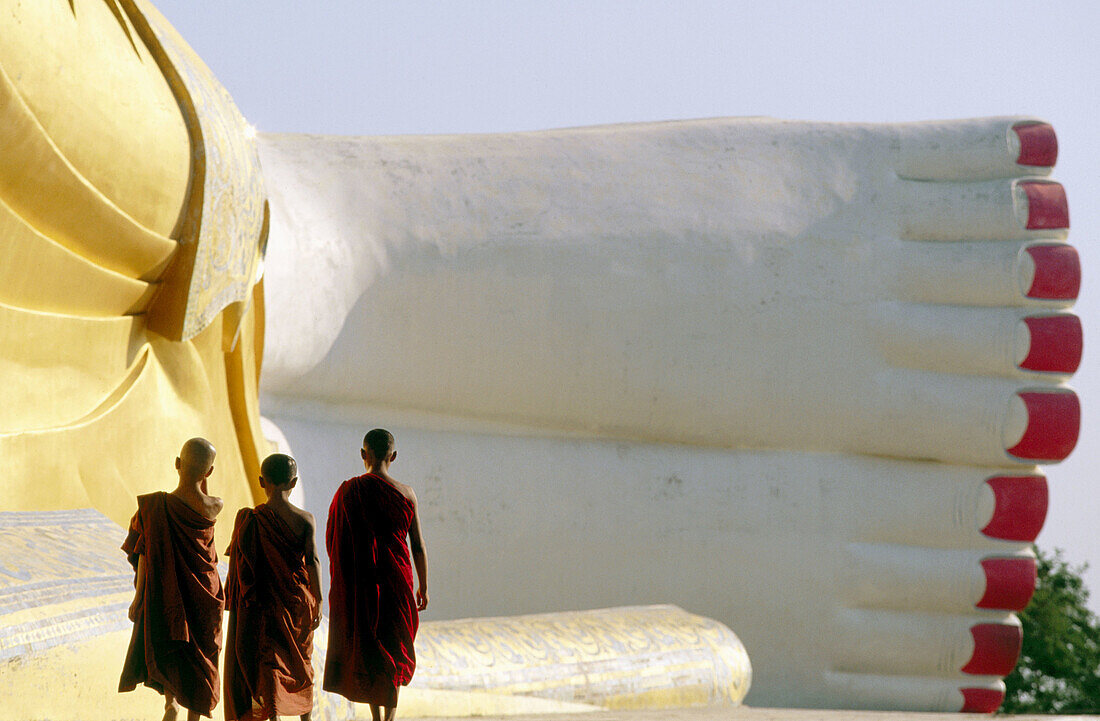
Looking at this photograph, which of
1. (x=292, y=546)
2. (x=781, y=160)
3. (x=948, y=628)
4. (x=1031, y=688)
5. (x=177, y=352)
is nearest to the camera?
(x=292, y=546)

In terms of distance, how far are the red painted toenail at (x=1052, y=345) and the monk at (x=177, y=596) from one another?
139 inches

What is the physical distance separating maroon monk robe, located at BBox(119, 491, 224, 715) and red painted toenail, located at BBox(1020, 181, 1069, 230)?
370 centimetres

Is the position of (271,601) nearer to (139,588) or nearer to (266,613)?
(266,613)

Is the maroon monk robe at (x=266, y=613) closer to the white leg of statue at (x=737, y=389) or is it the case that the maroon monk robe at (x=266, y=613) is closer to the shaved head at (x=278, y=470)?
the shaved head at (x=278, y=470)

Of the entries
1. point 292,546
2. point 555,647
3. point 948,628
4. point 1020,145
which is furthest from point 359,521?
point 1020,145

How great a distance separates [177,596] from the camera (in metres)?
2.12

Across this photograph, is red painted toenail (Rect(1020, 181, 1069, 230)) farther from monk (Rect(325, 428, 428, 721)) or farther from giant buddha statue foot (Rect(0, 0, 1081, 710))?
monk (Rect(325, 428, 428, 721))

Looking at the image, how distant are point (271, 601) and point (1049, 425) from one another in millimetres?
3479

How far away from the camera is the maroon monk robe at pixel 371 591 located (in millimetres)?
2248

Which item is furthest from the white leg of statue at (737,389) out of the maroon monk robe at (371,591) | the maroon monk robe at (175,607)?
the maroon monk robe at (175,607)

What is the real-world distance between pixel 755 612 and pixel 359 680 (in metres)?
2.82

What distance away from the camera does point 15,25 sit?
2623 mm

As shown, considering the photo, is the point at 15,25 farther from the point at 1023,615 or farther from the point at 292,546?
the point at 1023,615

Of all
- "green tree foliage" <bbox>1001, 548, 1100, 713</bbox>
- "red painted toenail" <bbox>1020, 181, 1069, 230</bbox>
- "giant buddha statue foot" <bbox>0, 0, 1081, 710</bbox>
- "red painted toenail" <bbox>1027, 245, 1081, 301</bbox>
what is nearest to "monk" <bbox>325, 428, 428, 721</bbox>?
"giant buddha statue foot" <bbox>0, 0, 1081, 710</bbox>
